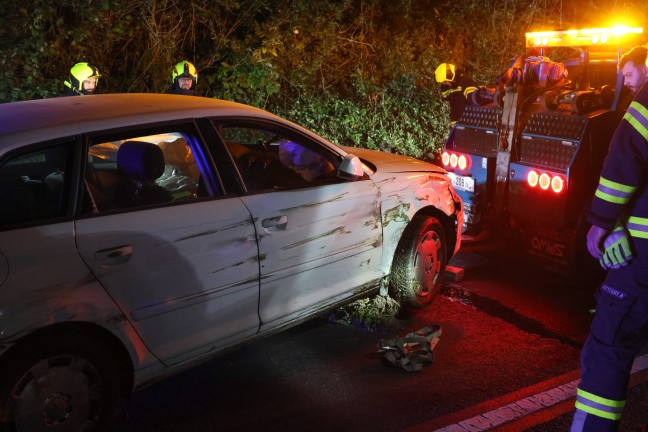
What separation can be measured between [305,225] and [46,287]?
1541mm

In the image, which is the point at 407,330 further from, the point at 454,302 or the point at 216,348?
the point at 216,348

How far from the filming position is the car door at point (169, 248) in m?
3.17

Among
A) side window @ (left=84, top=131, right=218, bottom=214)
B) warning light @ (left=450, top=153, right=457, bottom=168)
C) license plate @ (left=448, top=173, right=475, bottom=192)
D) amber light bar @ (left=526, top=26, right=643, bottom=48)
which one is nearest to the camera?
side window @ (left=84, top=131, right=218, bottom=214)

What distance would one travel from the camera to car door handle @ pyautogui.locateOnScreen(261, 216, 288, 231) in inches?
147

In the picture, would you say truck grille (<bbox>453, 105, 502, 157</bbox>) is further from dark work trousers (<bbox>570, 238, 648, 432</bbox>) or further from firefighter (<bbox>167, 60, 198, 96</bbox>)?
firefighter (<bbox>167, 60, 198, 96</bbox>)

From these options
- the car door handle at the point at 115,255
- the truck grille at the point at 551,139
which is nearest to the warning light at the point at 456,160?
the truck grille at the point at 551,139

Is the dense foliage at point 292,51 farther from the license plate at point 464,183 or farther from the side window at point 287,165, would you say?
the side window at point 287,165

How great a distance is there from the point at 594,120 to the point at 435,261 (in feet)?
5.33

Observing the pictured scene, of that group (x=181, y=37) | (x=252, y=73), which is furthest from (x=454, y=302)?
(x=181, y=37)

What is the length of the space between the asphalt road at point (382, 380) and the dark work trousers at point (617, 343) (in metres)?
0.59

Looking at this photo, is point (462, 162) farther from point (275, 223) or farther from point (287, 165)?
point (275, 223)

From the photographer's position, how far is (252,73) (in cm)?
962

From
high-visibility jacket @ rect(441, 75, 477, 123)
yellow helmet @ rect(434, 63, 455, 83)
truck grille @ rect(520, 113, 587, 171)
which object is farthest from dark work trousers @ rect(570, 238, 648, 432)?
yellow helmet @ rect(434, 63, 455, 83)

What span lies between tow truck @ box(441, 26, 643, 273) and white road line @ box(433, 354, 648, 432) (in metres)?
1.68
